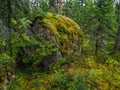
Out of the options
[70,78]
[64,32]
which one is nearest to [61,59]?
[70,78]

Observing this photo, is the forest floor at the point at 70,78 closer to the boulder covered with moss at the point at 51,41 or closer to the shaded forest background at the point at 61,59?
the shaded forest background at the point at 61,59

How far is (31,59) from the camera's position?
480 inches

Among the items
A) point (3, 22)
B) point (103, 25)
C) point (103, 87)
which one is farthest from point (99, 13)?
point (3, 22)

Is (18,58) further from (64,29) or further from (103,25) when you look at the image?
(103,25)

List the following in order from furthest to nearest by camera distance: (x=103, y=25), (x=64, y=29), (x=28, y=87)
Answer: (x=103, y=25)
(x=64, y=29)
(x=28, y=87)

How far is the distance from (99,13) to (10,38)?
875 cm

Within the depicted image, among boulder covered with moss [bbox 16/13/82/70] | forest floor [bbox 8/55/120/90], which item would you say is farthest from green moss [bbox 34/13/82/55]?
forest floor [bbox 8/55/120/90]

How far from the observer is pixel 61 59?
12914mm

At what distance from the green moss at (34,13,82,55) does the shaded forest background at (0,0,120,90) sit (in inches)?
27.0

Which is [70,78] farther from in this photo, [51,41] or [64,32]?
[64,32]

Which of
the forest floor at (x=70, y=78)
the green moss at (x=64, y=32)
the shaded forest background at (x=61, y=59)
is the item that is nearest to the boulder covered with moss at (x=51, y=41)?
the green moss at (x=64, y=32)

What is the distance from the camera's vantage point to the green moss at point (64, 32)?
43.9ft

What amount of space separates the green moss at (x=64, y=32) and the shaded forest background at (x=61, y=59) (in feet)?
2.25

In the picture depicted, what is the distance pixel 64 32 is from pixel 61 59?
2.14 meters
